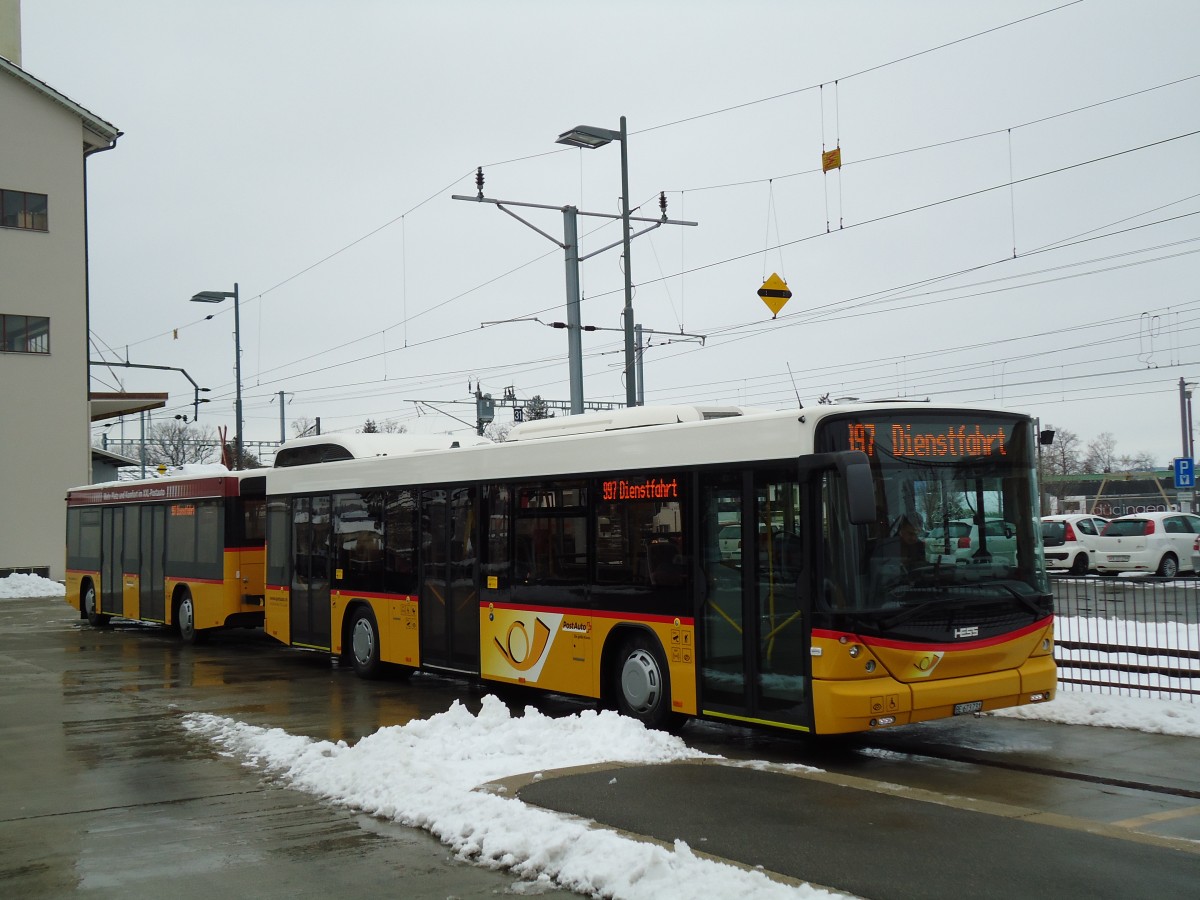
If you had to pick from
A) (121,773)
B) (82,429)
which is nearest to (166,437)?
(82,429)

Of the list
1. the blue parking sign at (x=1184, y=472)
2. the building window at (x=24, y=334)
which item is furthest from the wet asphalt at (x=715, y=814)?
the blue parking sign at (x=1184, y=472)

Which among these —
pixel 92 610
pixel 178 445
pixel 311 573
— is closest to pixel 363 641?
pixel 311 573

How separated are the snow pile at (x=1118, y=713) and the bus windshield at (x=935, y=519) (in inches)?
71.4

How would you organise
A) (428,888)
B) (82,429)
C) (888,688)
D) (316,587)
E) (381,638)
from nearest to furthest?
(428,888)
(888,688)
(381,638)
(316,587)
(82,429)

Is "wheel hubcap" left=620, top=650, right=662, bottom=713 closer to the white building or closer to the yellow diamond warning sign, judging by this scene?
the yellow diamond warning sign

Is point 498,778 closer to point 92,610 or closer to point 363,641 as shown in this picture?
point 363,641

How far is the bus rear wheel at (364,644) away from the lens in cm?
1583

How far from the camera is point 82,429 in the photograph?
39.9 metres

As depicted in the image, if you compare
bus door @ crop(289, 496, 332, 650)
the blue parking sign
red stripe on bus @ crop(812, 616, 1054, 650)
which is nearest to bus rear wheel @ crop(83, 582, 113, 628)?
bus door @ crop(289, 496, 332, 650)

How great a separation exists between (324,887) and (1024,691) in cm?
608

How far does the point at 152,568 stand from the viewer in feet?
75.9

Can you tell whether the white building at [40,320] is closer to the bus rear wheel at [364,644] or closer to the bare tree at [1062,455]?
the bus rear wheel at [364,644]

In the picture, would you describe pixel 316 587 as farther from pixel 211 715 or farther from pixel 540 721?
pixel 540 721

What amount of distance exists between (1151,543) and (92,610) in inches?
1069
